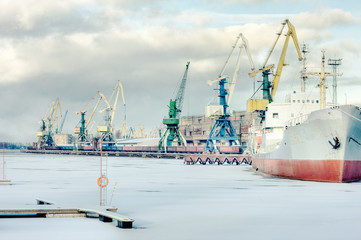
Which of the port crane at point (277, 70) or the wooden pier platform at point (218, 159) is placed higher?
the port crane at point (277, 70)

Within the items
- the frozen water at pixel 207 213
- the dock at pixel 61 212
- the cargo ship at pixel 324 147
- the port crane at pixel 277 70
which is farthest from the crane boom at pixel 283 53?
the dock at pixel 61 212

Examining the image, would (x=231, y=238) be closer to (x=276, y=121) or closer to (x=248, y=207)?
(x=248, y=207)

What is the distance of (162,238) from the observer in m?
20.2

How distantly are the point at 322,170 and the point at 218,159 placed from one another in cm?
6240

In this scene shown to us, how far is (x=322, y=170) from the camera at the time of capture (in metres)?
44.4

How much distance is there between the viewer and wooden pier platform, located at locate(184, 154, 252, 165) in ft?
345

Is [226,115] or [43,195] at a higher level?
[226,115]

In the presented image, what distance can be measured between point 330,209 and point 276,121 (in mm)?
31542

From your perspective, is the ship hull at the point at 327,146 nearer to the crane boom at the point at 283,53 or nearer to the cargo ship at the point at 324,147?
the cargo ship at the point at 324,147

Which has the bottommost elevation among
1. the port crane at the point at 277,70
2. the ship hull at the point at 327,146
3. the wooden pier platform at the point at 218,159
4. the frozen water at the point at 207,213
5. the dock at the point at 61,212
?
the frozen water at the point at 207,213

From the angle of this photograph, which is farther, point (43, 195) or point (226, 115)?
point (226, 115)

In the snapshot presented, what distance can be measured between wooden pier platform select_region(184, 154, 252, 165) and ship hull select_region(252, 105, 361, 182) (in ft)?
187

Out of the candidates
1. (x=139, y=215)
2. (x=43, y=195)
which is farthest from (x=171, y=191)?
(x=139, y=215)

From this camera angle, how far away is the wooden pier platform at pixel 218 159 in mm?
105294
